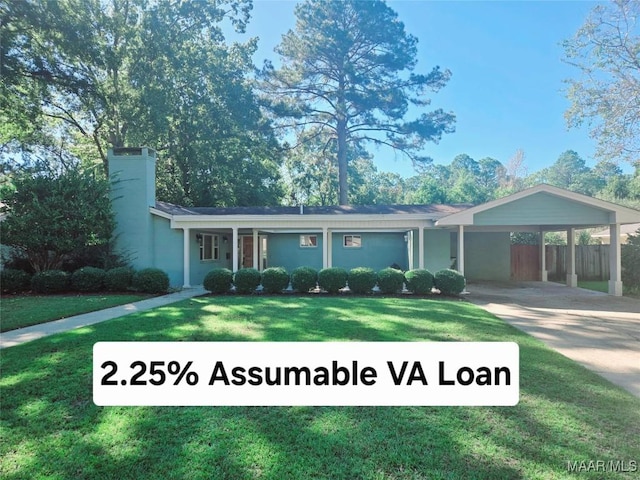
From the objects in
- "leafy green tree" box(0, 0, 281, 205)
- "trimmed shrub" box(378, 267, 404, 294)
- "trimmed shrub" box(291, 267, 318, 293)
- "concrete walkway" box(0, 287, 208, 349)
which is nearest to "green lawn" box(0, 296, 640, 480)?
"concrete walkway" box(0, 287, 208, 349)

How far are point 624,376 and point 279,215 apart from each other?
10748 mm

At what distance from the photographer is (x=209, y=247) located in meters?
15.9

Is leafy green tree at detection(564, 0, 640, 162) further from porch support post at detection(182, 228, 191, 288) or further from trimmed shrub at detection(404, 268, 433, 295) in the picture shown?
porch support post at detection(182, 228, 191, 288)

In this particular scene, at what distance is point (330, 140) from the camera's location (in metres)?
26.6

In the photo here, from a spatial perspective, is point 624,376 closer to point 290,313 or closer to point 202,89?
point 290,313

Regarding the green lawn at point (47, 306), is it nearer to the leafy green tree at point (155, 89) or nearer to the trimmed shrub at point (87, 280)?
the trimmed shrub at point (87, 280)

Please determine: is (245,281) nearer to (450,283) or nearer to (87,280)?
(87,280)

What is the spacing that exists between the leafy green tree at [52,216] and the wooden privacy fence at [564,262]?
681 inches

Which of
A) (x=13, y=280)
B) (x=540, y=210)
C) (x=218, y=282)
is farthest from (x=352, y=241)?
(x=13, y=280)

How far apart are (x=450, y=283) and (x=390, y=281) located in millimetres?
1784

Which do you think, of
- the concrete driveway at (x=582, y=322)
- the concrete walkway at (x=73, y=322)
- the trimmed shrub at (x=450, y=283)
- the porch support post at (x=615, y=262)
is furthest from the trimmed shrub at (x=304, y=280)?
the porch support post at (x=615, y=262)

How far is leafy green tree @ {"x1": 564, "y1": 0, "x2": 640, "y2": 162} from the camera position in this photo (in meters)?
16.5

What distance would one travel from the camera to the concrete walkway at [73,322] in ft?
19.2

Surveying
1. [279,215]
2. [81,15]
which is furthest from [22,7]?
[279,215]
